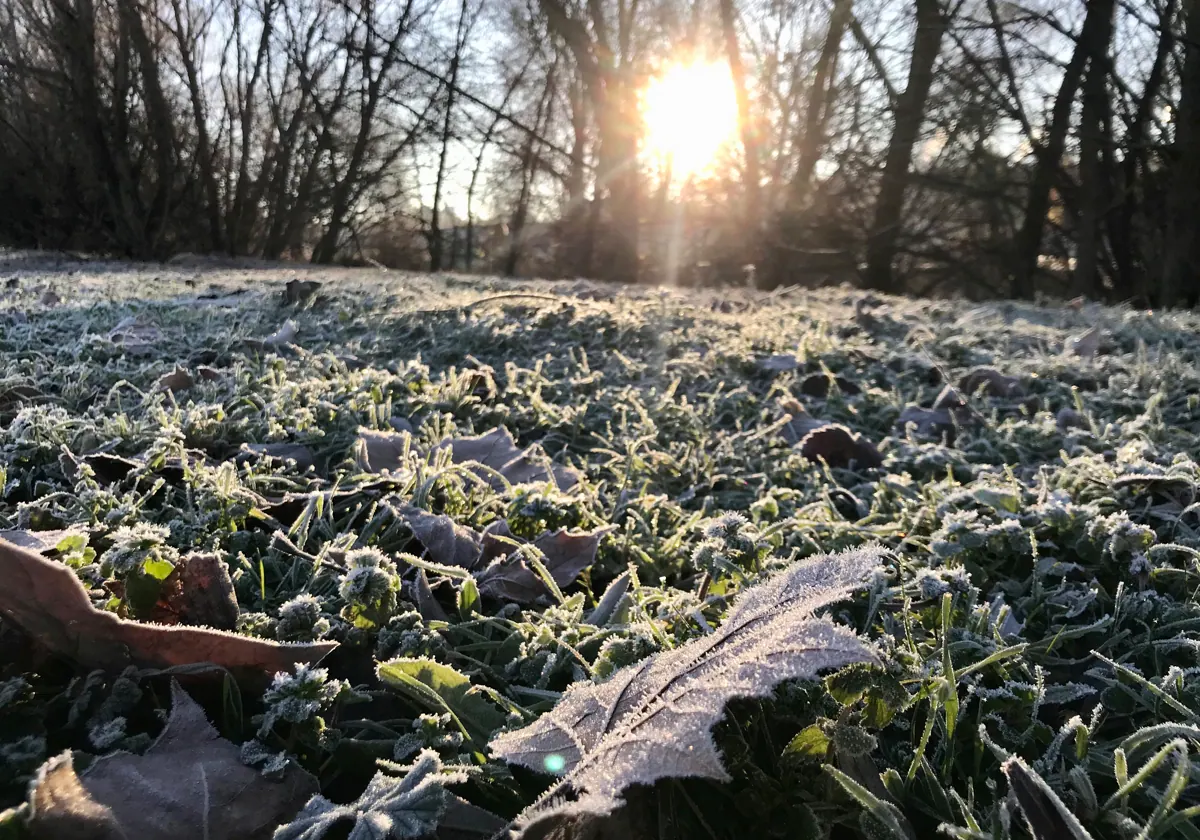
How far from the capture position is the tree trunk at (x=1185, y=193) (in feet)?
26.4

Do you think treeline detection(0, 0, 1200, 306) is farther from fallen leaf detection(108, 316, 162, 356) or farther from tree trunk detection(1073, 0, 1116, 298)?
fallen leaf detection(108, 316, 162, 356)

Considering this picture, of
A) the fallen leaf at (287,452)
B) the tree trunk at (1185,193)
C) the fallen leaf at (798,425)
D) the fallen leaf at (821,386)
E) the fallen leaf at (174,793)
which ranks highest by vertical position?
the tree trunk at (1185,193)

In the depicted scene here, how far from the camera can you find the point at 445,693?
32.3 inches

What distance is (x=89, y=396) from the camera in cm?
190

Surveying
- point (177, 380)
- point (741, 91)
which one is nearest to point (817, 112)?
point (741, 91)

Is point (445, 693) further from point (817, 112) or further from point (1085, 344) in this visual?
point (817, 112)

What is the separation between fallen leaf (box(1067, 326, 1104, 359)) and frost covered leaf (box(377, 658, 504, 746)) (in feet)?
11.0

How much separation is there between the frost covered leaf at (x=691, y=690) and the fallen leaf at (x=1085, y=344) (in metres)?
3.19

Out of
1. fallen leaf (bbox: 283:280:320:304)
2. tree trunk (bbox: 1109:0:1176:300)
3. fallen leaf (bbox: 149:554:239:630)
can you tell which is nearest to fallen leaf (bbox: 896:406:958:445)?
fallen leaf (bbox: 149:554:239:630)

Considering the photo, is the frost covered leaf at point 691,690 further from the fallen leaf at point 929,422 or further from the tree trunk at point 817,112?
the tree trunk at point 817,112

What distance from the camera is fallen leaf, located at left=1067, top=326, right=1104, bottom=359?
11.1 feet

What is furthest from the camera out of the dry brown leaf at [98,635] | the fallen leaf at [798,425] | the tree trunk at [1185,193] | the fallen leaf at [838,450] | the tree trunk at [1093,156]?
the tree trunk at [1093,156]

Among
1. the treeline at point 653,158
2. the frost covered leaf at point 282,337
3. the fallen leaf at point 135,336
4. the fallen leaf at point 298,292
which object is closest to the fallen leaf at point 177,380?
the fallen leaf at point 135,336

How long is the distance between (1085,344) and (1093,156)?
27.0 ft
